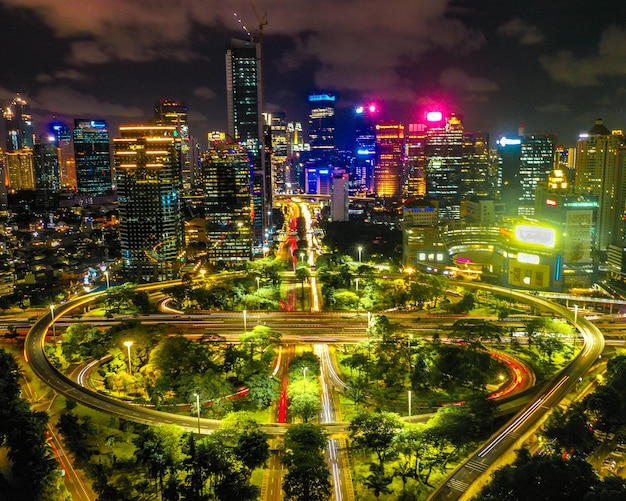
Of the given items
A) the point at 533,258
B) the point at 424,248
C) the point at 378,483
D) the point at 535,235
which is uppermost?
the point at 535,235

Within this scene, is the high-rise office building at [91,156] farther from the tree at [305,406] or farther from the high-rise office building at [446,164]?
the tree at [305,406]

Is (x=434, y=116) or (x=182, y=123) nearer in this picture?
(x=434, y=116)

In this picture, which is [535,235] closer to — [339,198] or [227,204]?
[227,204]

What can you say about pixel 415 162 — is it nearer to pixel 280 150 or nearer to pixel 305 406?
pixel 280 150

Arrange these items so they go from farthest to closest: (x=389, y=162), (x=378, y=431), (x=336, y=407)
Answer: (x=389, y=162)
(x=336, y=407)
(x=378, y=431)

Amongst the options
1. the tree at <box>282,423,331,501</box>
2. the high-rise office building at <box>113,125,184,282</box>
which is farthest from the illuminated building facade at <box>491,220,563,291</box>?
the high-rise office building at <box>113,125,184,282</box>

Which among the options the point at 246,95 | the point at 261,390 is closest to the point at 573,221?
the point at 261,390

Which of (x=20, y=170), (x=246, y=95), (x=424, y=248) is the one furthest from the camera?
(x=20, y=170)

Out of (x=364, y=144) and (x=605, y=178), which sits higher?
(x=364, y=144)
